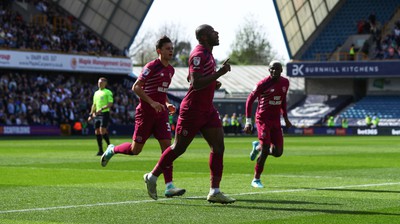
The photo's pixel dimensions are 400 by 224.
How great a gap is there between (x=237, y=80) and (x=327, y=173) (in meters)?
79.1

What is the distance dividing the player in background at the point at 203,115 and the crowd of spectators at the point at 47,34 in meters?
44.8

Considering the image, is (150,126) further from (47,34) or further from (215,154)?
(47,34)

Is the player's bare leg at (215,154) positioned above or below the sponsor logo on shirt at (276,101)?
below

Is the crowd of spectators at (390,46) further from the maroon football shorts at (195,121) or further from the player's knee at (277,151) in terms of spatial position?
the maroon football shorts at (195,121)

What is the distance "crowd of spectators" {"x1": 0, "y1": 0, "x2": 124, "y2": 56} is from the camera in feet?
185

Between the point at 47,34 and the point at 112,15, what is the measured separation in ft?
34.7

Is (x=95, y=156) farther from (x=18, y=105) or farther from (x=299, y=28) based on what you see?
(x=299, y=28)

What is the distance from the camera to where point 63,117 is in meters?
53.6

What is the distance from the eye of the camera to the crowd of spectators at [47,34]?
185 feet

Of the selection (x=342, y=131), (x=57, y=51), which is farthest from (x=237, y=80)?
(x=57, y=51)

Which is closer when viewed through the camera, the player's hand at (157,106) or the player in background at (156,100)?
the player's hand at (157,106)

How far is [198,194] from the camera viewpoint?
528 inches

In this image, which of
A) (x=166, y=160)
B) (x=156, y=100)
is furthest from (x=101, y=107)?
(x=166, y=160)

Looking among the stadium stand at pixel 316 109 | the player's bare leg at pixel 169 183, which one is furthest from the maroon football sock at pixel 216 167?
the stadium stand at pixel 316 109
